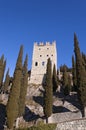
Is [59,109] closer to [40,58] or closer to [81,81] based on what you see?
[81,81]

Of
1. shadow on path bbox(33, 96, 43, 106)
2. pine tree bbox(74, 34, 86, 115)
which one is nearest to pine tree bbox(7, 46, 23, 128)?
pine tree bbox(74, 34, 86, 115)

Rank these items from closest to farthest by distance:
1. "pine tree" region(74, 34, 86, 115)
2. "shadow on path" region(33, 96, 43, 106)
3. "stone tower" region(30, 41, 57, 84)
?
"pine tree" region(74, 34, 86, 115), "shadow on path" region(33, 96, 43, 106), "stone tower" region(30, 41, 57, 84)

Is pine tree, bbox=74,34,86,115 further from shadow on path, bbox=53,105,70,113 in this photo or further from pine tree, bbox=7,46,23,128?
shadow on path, bbox=53,105,70,113

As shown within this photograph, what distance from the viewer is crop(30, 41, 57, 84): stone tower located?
5573 cm

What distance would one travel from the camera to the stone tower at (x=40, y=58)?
183ft

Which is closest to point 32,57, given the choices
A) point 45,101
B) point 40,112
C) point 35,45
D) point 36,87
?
point 35,45

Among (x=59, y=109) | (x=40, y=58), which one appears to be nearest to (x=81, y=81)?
(x=59, y=109)

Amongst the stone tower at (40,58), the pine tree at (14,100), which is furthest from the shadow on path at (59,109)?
the stone tower at (40,58)

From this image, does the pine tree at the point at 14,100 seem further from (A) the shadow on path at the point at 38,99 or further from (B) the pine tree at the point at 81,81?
(A) the shadow on path at the point at 38,99

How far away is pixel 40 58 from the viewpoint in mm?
58125

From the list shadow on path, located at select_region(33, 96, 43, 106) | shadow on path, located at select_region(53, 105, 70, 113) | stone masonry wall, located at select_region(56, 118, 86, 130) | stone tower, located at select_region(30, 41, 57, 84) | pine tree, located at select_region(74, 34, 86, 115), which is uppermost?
stone tower, located at select_region(30, 41, 57, 84)

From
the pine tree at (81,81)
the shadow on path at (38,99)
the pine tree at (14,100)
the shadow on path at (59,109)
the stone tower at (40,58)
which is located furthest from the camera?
the stone tower at (40,58)

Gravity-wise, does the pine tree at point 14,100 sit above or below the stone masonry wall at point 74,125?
above

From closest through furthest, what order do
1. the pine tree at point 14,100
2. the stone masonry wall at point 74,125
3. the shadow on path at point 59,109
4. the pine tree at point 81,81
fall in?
the stone masonry wall at point 74,125, the pine tree at point 14,100, the pine tree at point 81,81, the shadow on path at point 59,109
